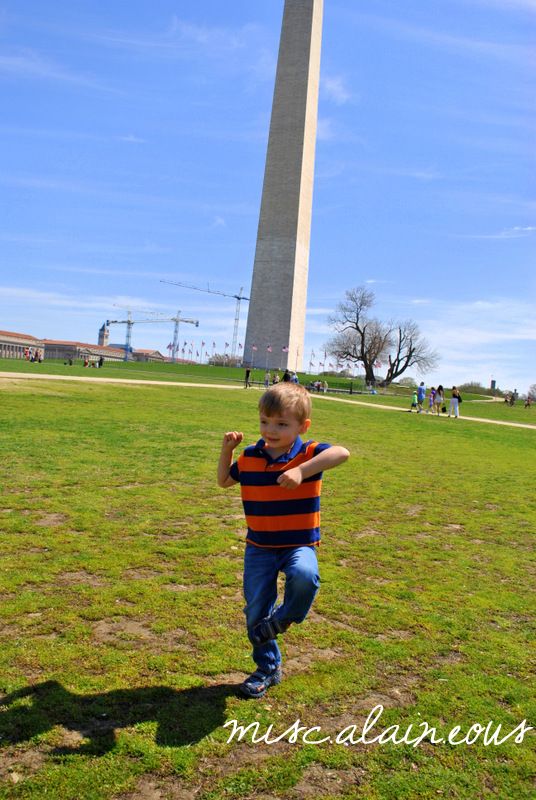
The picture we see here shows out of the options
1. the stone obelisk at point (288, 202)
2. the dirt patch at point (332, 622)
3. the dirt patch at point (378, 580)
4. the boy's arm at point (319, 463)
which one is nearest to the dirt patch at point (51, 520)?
the dirt patch at point (332, 622)

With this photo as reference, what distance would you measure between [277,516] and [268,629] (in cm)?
53

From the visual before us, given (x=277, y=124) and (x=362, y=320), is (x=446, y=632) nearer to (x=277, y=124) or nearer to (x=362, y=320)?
(x=277, y=124)

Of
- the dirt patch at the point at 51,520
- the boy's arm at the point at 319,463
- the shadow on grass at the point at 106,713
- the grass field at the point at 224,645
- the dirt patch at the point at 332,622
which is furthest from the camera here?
the dirt patch at the point at 51,520

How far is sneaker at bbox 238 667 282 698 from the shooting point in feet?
10.00

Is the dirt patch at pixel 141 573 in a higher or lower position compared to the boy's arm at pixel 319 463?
lower

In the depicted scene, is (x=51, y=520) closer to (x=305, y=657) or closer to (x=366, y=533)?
(x=366, y=533)

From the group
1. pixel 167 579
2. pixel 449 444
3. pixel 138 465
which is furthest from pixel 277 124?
pixel 167 579

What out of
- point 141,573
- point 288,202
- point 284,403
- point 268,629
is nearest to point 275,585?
point 268,629

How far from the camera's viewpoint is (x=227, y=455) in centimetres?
315

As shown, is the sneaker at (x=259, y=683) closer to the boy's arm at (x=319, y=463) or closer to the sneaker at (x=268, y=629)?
the sneaker at (x=268, y=629)

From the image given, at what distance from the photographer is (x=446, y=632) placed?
4.02 m

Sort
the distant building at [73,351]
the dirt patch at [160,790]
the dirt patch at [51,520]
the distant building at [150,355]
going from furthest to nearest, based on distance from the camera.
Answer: the distant building at [150,355] < the distant building at [73,351] < the dirt patch at [51,520] < the dirt patch at [160,790]

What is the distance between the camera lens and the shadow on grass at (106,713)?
8.67 feet

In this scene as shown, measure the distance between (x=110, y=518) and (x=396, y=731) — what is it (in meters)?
3.96
